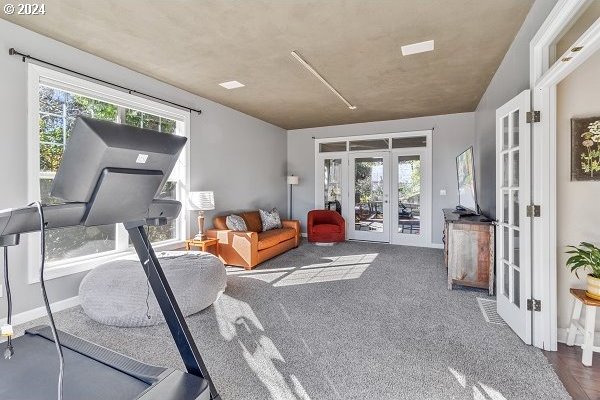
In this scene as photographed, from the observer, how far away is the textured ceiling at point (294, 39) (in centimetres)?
245

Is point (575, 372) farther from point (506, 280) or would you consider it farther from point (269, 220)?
point (269, 220)

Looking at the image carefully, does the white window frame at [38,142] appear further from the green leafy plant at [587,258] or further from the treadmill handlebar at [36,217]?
the green leafy plant at [587,258]

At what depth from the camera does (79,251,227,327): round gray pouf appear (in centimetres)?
261

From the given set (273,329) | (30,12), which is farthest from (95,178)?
(30,12)

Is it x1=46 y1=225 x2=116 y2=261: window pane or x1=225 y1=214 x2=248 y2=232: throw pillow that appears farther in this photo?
x1=225 y1=214 x2=248 y2=232: throw pillow

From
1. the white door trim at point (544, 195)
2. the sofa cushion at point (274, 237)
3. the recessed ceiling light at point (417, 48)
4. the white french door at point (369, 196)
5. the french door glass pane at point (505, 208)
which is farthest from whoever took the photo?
the white french door at point (369, 196)

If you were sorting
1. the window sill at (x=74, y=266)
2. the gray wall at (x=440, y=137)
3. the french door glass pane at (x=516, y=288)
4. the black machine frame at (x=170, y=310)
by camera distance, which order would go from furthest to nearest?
1. the gray wall at (x=440, y=137)
2. the window sill at (x=74, y=266)
3. the french door glass pane at (x=516, y=288)
4. the black machine frame at (x=170, y=310)

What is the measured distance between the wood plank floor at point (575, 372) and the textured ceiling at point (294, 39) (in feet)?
8.82

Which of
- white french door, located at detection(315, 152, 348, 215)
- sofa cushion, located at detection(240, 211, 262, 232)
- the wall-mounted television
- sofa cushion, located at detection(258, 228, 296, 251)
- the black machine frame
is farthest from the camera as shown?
white french door, located at detection(315, 152, 348, 215)

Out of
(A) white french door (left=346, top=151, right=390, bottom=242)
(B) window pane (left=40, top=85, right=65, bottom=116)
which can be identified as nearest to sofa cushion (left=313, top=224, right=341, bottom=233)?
(A) white french door (left=346, top=151, right=390, bottom=242)

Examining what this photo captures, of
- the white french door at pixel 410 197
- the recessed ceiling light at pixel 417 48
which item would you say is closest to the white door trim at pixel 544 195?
the recessed ceiling light at pixel 417 48

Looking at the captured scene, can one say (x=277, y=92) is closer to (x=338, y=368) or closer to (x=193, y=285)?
(x=193, y=285)

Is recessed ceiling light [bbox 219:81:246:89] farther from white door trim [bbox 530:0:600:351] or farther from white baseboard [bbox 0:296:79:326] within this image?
white door trim [bbox 530:0:600:351]

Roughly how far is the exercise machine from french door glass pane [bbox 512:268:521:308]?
245cm
